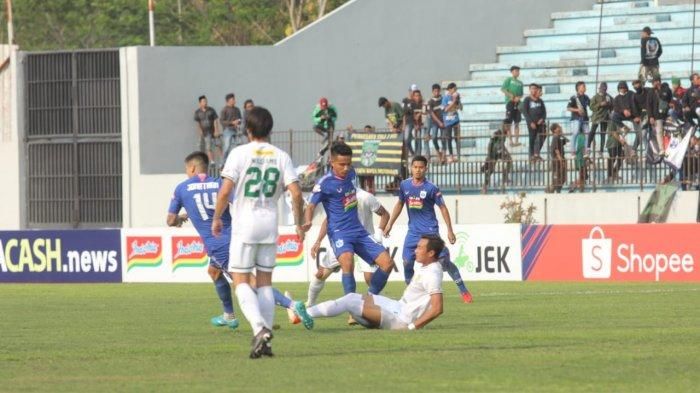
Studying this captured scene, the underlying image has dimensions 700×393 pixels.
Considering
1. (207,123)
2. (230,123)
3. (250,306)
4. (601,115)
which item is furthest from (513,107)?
(250,306)

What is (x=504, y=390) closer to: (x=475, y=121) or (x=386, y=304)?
(x=386, y=304)

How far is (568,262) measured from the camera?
32344 mm

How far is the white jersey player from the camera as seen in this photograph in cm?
1458

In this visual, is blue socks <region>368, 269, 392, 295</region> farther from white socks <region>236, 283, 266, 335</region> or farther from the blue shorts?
white socks <region>236, 283, 266, 335</region>

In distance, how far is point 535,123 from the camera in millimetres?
38219

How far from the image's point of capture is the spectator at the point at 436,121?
1558 inches

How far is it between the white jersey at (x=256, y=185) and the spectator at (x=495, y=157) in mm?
24217

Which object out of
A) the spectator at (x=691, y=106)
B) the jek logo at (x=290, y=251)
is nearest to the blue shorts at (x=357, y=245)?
the jek logo at (x=290, y=251)

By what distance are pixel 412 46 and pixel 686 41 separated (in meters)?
7.65

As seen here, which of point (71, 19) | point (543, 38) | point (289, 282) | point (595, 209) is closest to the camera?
point (289, 282)

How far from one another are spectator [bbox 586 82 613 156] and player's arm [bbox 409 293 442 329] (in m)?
20.3

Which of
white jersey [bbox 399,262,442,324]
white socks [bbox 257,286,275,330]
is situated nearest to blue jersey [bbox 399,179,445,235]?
white jersey [bbox 399,262,442,324]

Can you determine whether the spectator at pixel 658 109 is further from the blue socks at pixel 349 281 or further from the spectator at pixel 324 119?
the blue socks at pixel 349 281

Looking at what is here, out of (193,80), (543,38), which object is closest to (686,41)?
(543,38)
